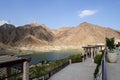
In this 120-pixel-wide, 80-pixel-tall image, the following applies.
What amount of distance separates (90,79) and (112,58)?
6.76m

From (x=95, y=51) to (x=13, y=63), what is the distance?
35212 millimetres

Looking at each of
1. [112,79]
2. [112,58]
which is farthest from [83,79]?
[112,79]

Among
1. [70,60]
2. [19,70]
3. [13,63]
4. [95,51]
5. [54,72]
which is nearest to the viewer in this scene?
[13,63]

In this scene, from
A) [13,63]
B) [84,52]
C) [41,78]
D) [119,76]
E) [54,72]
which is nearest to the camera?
[119,76]

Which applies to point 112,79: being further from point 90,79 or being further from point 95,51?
point 95,51

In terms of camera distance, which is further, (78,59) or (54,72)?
(78,59)

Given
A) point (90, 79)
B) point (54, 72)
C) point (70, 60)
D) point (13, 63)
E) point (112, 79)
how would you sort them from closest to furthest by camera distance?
point (112, 79)
point (13, 63)
point (90, 79)
point (54, 72)
point (70, 60)

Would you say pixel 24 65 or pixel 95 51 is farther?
pixel 95 51

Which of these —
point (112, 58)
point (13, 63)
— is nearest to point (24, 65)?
point (13, 63)

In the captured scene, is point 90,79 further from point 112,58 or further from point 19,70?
point 19,70

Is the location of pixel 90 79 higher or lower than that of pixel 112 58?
lower

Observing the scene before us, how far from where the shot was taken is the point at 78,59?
41.6m

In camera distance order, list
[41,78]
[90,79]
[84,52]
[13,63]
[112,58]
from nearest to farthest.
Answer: [13,63] < [112,58] < [41,78] < [90,79] < [84,52]

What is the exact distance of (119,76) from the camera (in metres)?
12.4
